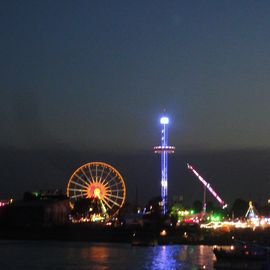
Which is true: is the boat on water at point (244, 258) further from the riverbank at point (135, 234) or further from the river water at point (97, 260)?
the riverbank at point (135, 234)

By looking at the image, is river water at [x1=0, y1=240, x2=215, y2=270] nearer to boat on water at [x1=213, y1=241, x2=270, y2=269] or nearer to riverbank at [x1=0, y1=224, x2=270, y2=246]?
boat on water at [x1=213, y1=241, x2=270, y2=269]

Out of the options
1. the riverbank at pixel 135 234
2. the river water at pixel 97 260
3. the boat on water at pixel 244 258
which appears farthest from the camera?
the riverbank at pixel 135 234

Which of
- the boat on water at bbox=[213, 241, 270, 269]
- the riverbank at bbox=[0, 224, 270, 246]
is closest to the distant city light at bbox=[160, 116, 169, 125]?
the riverbank at bbox=[0, 224, 270, 246]

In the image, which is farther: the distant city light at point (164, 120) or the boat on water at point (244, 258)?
the distant city light at point (164, 120)

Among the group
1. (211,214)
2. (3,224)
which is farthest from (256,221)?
(3,224)

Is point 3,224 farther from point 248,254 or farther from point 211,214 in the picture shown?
point 248,254

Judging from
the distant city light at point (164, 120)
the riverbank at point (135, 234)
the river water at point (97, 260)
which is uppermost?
the distant city light at point (164, 120)

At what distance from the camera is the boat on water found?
70750 mm

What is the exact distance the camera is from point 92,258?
82688 millimetres

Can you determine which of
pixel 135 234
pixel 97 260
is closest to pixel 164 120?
pixel 135 234

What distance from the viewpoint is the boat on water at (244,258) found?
70.8 meters

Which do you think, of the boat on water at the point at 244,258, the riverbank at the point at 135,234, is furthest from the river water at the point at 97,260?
the riverbank at the point at 135,234

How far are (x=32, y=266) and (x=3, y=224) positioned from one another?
6685cm

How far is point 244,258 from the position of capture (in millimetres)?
72125
